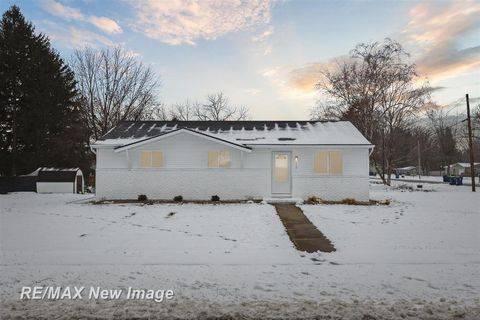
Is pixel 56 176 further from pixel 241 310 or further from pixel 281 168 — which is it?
pixel 241 310

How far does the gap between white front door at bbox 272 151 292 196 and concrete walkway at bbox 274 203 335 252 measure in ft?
12.9

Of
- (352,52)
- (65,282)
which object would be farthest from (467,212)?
(352,52)

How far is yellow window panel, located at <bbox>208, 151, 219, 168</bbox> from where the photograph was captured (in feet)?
57.3

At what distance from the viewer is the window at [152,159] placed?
57.6ft

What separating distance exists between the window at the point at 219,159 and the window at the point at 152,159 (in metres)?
2.81

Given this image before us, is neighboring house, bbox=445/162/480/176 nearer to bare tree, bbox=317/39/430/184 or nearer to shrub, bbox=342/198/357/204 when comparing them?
bare tree, bbox=317/39/430/184

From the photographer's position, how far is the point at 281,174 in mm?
17578

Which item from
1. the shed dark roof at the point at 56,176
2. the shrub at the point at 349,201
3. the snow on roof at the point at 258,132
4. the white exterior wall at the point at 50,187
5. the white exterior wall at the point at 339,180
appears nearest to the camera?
the shrub at the point at 349,201

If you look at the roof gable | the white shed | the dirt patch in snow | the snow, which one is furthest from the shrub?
the white shed

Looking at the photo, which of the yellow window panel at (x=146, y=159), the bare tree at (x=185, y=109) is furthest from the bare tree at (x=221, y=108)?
the yellow window panel at (x=146, y=159)

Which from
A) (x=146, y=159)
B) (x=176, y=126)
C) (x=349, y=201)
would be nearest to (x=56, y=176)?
(x=176, y=126)

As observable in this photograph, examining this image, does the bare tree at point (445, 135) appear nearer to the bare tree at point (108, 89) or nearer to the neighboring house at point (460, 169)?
the neighboring house at point (460, 169)

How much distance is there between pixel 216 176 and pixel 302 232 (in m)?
8.70

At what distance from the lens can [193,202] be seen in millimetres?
16562
